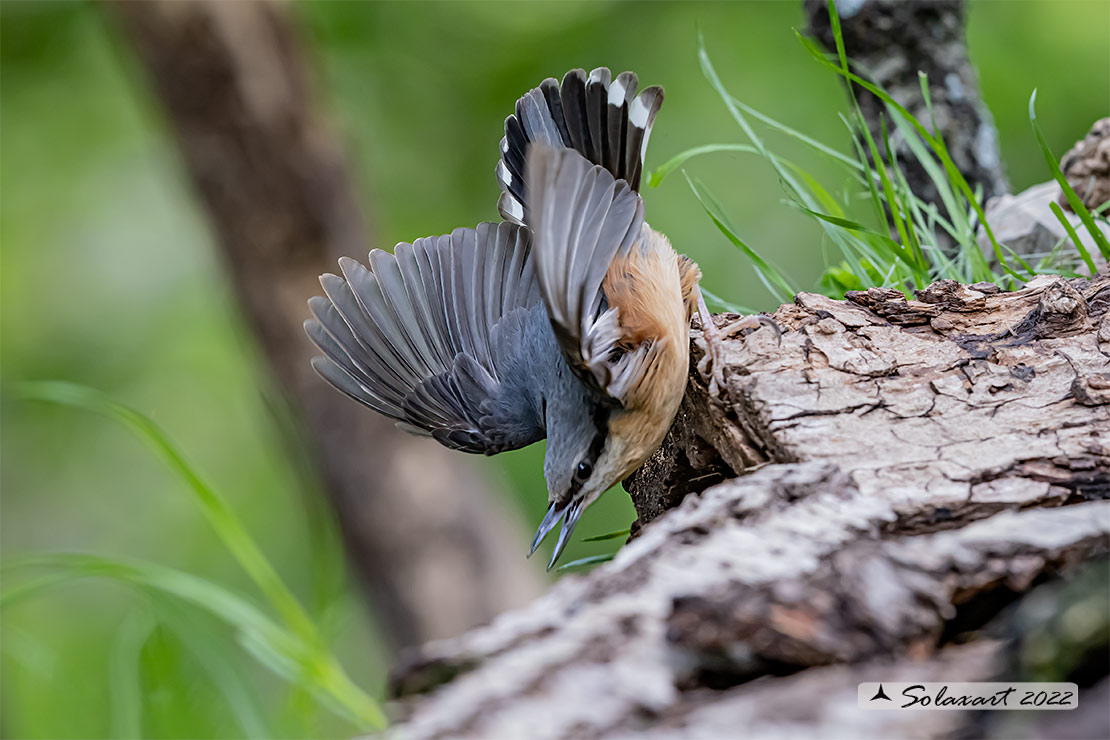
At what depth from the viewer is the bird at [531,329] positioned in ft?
7.67

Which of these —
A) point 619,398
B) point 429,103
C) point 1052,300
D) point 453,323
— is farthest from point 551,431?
point 429,103

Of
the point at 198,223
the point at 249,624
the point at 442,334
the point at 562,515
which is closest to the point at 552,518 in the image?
the point at 562,515

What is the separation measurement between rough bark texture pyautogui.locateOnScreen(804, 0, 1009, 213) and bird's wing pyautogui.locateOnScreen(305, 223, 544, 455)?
130 centimetres

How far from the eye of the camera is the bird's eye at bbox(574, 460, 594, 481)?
2389 mm

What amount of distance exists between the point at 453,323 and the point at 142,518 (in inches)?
244

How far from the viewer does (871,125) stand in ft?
10.7

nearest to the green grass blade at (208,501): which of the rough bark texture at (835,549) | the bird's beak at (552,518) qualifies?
the bird's beak at (552,518)

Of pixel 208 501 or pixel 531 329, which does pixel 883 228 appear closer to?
pixel 531 329

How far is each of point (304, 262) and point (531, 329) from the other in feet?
9.04

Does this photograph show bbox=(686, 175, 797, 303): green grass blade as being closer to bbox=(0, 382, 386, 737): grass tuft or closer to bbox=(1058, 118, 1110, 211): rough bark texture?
bbox=(1058, 118, 1110, 211): rough bark texture

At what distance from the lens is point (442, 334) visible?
105 inches

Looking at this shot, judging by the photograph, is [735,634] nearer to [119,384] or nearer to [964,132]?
[964,132]

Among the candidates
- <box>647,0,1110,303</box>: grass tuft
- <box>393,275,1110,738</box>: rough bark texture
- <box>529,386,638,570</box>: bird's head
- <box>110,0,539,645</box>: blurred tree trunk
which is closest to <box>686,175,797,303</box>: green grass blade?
<box>647,0,1110,303</box>: grass tuft

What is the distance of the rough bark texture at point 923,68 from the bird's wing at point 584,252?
113 centimetres
